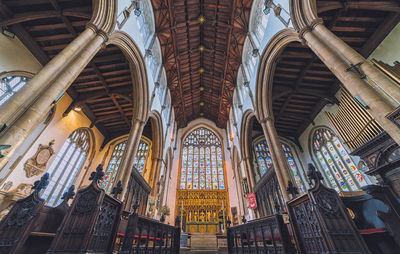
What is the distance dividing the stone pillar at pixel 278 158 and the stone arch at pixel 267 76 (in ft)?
1.75

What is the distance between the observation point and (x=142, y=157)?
11531mm

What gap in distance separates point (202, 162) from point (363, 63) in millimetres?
12088

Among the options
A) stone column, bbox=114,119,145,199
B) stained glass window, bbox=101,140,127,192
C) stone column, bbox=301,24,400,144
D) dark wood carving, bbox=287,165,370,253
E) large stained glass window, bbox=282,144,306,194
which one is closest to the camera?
dark wood carving, bbox=287,165,370,253

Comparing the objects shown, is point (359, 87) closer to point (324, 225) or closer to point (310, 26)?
point (310, 26)

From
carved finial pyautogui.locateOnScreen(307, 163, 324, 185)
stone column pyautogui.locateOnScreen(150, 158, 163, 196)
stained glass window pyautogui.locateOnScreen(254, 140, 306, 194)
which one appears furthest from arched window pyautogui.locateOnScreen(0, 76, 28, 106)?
stained glass window pyautogui.locateOnScreen(254, 140, 306, 194)

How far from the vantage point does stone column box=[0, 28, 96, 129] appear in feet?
8.02

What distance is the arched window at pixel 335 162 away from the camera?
7.45 metres

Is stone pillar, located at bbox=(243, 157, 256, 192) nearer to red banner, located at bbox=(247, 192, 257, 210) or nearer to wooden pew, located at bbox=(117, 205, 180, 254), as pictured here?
red banner, located at bbox=(247, 192, 257, 210)

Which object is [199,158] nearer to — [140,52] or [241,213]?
[241,213]

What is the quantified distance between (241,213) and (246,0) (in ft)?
39.5

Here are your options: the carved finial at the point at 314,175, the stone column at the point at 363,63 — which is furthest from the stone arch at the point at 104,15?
the carved finial at the point at 314,175

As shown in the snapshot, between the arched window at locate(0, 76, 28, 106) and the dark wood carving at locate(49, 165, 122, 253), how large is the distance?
540 cm

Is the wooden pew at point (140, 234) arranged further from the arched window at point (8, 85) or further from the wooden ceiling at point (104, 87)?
the wooden ceiling at point (104, 87)

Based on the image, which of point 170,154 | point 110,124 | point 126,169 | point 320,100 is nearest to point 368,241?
point 126,169
